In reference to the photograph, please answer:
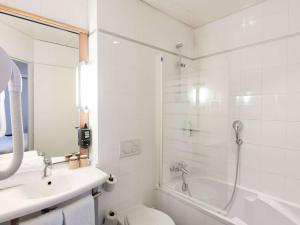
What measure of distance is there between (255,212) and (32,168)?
1.94 metres

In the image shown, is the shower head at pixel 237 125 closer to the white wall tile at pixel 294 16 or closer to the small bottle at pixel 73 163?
the white wall tile at pixel 294 16

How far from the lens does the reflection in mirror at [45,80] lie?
1.35m

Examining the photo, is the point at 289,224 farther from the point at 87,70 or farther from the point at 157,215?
the point at 87,70

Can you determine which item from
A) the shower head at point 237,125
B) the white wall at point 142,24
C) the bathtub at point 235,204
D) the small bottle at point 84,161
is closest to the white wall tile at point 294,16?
the shower head at point 237,125

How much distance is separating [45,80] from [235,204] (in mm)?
2129

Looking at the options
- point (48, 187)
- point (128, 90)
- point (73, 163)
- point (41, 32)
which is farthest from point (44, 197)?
point (41, 32)

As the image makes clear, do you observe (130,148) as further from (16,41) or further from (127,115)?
(16,41)

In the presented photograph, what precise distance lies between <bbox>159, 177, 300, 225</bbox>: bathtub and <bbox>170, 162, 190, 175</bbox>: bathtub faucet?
104 mm

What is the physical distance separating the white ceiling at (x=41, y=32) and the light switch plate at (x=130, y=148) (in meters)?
0.99

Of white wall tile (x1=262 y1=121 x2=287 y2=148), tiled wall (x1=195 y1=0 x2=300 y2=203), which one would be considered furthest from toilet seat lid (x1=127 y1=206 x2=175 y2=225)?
white wall tile (x1=262 y1=121 x2=287 y2=148)

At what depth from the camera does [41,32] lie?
1.43 m

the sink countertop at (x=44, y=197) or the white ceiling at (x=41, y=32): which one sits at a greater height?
the white ceiling at (x=41, y=32)

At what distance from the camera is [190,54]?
2.34 meters

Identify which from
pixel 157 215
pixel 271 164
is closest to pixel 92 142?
pixel 157 215
